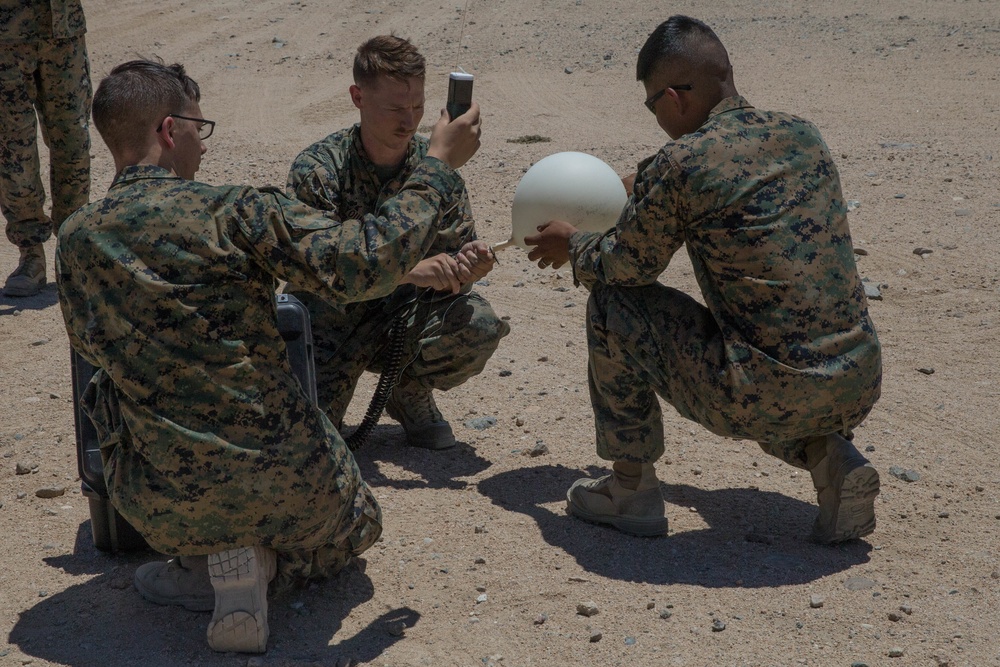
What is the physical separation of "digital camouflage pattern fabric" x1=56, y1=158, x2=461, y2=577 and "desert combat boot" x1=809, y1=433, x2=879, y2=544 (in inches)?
64.4

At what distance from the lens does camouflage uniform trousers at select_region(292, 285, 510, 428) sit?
16.1ft

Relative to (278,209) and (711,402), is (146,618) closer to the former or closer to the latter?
(278,209)

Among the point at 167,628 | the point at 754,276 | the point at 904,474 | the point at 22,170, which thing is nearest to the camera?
the point at 167,628

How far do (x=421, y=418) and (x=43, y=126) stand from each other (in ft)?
12.2

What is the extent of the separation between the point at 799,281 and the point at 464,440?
202cm

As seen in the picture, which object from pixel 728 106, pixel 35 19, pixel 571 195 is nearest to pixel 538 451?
pixel 571 195

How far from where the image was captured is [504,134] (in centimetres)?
1132

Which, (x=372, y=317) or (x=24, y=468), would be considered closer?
(x=24, y=468)

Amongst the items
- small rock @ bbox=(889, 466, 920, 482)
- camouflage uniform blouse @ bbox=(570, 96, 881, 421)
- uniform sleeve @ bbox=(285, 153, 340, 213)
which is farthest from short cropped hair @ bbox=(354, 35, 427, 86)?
small rock @ bbox=(889, 466, 920, 482)

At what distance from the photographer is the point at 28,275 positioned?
23.8 feet

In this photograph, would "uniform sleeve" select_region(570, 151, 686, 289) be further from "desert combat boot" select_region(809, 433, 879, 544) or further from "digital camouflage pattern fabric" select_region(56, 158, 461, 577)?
"desert combat boot" select_region(809, 433, 879, 544)

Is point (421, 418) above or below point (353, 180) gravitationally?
below

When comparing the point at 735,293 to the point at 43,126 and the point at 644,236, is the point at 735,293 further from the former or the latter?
the point at 43,126

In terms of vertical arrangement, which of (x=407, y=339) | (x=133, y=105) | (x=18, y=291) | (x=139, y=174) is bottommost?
(x=18, y=291)
